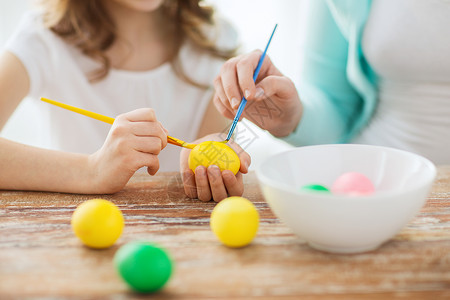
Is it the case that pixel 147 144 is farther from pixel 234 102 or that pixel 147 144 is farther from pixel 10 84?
pixel 10 84

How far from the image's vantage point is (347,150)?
629mm

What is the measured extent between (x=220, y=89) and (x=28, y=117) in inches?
79.0

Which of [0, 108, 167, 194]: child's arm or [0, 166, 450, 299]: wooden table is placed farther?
[0, 108, 167, 194]: child's arm

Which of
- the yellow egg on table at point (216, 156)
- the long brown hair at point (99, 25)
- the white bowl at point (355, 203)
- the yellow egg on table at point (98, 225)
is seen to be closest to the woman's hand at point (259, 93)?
the yellow egg on table at point (216, 156)

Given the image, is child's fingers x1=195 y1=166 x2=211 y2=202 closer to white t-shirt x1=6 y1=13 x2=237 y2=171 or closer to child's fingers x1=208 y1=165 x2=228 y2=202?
child's fingers x1=208 y1=165 x2=228 y2=202

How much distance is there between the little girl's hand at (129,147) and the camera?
0.74 m

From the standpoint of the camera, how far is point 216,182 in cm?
70

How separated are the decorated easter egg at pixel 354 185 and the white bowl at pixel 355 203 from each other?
0.05 metres

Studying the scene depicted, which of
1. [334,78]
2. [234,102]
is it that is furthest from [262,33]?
[234,102]

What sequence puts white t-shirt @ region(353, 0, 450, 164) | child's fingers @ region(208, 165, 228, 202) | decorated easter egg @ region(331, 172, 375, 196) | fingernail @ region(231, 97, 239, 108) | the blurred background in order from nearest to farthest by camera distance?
decorated easter egg @ region(331, 172, 375, 196), child's fingers @ region(208, 165, 228, 202), fingernail @ region(231, 97, 239, 108), white t-shirt @ region(353, 0, 450, 164), the blurred background

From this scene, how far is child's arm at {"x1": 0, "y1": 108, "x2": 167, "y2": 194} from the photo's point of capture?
75 centimetres

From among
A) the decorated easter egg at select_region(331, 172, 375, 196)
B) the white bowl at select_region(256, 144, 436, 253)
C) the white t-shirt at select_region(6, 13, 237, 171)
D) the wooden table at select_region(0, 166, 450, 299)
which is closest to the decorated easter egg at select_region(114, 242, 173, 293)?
the wooden table at select_region(0, 166, 450, 299)

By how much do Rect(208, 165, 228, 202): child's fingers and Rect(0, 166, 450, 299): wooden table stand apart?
2.1 inches

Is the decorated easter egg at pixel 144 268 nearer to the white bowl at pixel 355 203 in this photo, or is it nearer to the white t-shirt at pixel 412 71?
the white bowl at pixel 355 203
